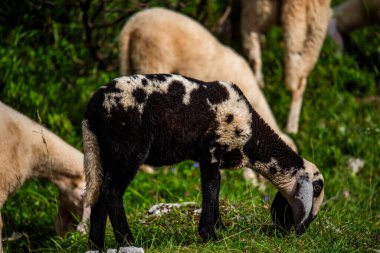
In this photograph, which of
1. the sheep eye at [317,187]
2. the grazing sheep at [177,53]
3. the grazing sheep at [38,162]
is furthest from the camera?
the grazing sheep at [177,53]

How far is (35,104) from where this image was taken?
297 inches

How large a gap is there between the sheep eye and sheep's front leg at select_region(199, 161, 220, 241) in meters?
0.63

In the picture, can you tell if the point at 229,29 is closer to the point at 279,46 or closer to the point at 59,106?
the point at 279,46

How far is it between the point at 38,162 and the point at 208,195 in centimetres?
204

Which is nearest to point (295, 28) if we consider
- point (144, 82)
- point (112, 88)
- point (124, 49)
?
point (124, 49)

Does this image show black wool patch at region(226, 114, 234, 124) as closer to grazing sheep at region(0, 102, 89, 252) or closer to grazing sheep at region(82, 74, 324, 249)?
grazing sheep at region(82, 74, 324, 249)

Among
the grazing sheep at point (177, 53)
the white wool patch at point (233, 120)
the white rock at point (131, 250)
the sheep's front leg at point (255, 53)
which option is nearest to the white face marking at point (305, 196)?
the white wool patch at point (233, 120)

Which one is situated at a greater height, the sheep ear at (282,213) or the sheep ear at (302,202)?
the sheep ear at (302,202)

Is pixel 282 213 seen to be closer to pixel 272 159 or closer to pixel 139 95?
pixel 272 159

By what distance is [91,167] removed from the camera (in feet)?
13.3

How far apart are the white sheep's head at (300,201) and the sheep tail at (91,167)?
3.72ft

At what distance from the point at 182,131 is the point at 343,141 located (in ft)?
14.6

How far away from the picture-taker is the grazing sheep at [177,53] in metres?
7.57

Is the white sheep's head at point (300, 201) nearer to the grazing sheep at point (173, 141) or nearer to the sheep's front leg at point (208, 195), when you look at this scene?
the grazing sheep at point (173, 141)
